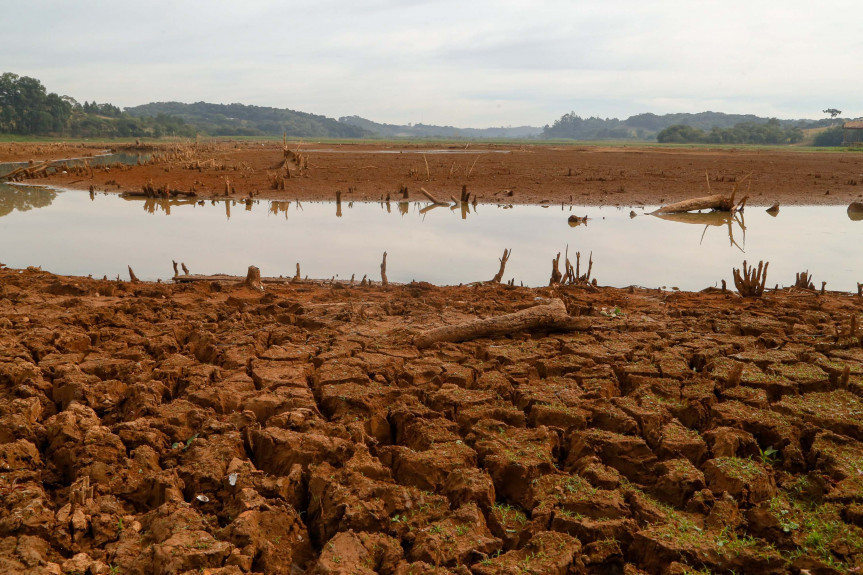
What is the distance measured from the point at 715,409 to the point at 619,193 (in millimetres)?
16304

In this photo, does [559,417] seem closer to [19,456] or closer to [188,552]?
[188,552]

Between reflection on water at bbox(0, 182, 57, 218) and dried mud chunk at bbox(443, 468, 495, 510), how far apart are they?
15606 mm

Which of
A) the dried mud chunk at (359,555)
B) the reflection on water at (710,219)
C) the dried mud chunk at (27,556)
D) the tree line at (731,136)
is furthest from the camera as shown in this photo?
the tree line at (731,136)

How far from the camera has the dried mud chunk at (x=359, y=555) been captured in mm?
2965

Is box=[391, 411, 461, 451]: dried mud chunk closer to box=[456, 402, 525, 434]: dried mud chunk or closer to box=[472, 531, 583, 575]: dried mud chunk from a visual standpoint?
box=[456, 402, 525, 434]: dried mud chunk

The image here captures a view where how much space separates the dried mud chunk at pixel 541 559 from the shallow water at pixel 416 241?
645 cm

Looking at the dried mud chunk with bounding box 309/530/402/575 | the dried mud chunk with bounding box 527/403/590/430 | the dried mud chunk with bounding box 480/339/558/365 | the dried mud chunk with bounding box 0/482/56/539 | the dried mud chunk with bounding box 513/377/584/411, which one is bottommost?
the dried mud chunk with bounding box 309/530/402/575

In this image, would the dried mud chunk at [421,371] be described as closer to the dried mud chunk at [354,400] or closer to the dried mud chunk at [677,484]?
the dried mud chunk at [354,400]

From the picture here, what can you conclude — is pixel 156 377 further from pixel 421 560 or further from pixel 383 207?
pixel 383 207

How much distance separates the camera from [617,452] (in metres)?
3.99

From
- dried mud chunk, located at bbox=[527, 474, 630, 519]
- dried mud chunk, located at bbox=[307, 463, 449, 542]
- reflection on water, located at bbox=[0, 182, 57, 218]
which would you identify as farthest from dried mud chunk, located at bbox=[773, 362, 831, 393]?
reflection on water, located at bbox=[0, 182, 57, 218]

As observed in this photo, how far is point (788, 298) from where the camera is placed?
796 cm

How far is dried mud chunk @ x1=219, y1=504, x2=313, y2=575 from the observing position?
306 cm

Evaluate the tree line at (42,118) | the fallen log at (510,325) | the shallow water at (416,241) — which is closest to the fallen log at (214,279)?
the shallow water at (416,241)
